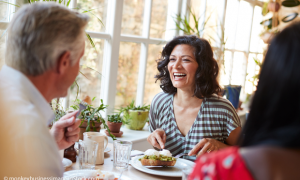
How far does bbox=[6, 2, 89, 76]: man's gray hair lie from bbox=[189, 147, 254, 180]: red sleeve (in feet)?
1.74

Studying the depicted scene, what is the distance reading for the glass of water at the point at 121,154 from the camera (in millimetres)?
1504

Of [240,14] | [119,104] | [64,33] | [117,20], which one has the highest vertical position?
[240,14]

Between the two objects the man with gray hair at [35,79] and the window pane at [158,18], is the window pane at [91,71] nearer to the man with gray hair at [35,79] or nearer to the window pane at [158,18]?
the window pane at [158,18]

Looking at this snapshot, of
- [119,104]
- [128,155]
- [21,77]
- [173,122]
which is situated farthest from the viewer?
[119,104]

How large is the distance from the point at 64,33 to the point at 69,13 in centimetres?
7

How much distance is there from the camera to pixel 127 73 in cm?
331

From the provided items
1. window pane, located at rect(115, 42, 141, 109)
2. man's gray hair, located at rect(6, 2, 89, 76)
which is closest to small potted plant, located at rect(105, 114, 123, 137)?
window pane, located at rect(115, 42, 141, 109)

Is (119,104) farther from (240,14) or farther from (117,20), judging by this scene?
(240,14)

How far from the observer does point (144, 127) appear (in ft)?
11.2

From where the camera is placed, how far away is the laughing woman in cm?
209

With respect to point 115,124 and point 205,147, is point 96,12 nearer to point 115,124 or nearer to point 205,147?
point 115,124

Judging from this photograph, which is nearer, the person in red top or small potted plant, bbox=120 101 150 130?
the person in red top

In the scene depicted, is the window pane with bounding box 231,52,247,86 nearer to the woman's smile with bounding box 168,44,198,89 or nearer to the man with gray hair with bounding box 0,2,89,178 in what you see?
the woman's smile with bounding box 168,44,198,89

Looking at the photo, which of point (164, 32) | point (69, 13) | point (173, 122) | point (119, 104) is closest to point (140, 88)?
point (119, 104)
